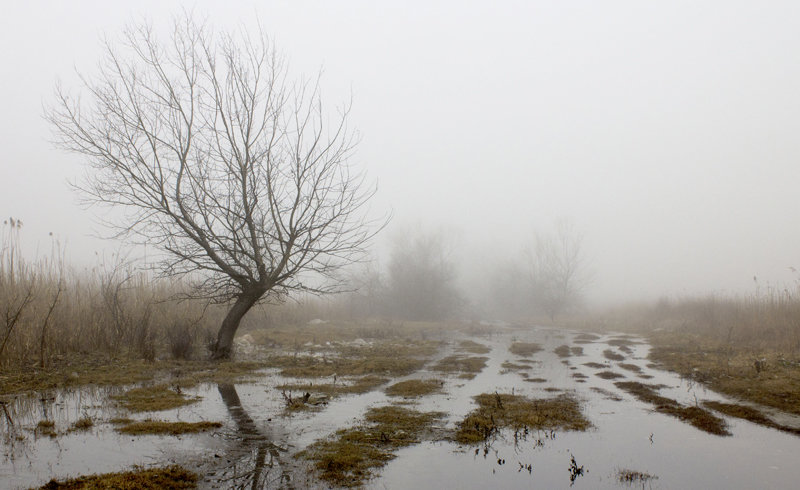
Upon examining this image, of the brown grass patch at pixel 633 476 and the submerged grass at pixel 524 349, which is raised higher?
the submerged grass at pixel 524 349

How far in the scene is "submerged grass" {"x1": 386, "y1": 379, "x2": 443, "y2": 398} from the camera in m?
8.84

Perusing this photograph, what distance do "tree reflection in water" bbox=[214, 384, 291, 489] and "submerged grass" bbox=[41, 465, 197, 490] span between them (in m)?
0.30

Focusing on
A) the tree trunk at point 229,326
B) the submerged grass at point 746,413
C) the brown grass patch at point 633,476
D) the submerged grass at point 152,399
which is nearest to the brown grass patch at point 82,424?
the submerged grass at point 152,399

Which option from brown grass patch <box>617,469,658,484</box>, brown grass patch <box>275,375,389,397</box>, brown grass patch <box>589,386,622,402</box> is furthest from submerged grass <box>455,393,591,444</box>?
brown grass patch <box>275,375,389,397</box>

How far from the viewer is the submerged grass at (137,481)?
4082mm

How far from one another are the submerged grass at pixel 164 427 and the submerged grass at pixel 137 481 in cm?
140

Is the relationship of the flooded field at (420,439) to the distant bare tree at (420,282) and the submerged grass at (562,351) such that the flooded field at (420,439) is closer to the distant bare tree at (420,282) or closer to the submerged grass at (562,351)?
the submerged grass at (562,351)

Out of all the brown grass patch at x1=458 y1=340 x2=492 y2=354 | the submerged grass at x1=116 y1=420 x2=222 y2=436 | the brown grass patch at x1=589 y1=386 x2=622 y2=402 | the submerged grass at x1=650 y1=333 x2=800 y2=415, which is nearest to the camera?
the submerged grass at x1=116 y1=420 x2=222 y2=436

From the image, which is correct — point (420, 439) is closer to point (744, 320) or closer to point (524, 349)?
point (524, 349)

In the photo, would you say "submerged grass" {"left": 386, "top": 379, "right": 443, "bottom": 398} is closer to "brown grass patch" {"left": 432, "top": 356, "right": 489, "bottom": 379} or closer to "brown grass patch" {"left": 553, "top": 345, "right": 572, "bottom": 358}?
"brown grass patch" {"left": 432, "top": 356, "right": 489, "bottom": 379}

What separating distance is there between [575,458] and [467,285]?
51270 millimetres

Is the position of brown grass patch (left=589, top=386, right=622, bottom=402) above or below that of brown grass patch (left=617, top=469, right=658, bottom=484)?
above

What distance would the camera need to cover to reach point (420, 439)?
6.04 metres

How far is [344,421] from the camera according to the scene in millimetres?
6785
